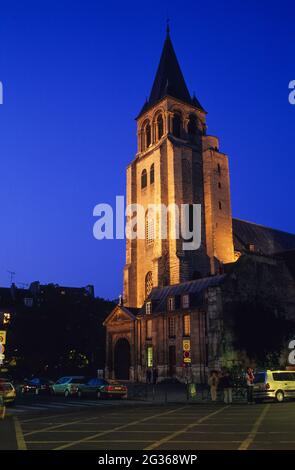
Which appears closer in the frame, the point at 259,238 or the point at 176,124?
the point at 259,238

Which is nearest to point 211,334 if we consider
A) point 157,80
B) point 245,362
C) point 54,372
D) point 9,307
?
point 245,362

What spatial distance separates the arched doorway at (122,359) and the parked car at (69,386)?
22.4 metres

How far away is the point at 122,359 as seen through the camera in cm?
5784

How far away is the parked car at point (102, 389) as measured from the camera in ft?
100

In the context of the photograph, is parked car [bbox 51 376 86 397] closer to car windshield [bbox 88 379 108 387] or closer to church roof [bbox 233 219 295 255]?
car windshield [bbox 88 379 108 387]

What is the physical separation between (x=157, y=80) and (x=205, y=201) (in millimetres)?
22514

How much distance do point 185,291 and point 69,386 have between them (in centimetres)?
2134

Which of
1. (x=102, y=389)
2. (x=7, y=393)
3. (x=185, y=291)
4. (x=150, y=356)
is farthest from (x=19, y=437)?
(x=150, y=356)

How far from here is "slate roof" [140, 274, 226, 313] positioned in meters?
48.8

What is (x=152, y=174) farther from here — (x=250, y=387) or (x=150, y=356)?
(x=250, y=387)

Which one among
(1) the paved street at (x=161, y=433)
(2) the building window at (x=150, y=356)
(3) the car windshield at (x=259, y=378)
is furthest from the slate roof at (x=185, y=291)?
(1) the paved street at (x=161, y=433)

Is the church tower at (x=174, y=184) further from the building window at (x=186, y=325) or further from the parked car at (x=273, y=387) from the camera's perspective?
the parked car at (x=273, y=387)

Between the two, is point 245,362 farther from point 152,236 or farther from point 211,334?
point 152,236

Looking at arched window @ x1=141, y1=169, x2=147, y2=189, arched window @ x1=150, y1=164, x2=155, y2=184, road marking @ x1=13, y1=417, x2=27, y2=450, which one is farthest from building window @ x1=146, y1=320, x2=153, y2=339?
road marking @ x1=13, y1=417, x2=27, y2=450
